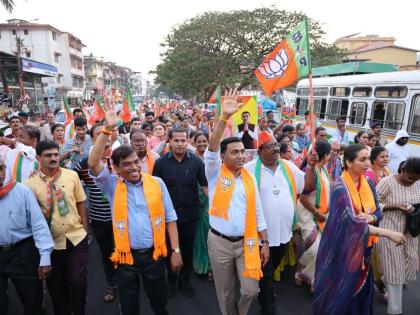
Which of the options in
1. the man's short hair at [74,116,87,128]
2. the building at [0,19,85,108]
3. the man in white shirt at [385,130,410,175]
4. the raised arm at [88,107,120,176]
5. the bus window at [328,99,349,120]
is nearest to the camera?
the raised arm at [88,107,120,176]

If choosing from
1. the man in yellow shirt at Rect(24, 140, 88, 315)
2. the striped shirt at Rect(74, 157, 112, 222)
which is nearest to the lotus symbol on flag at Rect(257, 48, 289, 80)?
the striped shirt at Rect(74, 157, 112, 222)

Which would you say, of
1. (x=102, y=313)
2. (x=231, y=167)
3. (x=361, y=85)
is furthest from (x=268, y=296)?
(x=361, y=85)

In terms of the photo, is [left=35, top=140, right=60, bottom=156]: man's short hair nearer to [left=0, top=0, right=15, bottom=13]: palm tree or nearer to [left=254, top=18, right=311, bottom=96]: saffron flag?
[left=254, top=18, right=311, bottom=96]: saffron flag

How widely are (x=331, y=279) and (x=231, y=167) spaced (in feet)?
4.07

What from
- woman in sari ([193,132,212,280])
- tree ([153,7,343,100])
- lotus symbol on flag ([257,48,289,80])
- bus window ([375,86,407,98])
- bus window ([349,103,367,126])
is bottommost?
woman in sari ([193,132,212,280])

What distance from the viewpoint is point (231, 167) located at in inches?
111

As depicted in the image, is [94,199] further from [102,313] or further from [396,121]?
[396,121]

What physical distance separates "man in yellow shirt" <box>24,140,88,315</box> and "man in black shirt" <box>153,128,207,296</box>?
95 centimetres

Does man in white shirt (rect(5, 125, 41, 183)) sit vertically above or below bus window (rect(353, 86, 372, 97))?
below

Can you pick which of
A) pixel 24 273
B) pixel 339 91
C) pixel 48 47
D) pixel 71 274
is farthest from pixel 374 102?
pixel 48 47

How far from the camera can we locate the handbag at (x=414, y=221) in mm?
3080

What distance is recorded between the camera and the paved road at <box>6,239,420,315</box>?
11.0ft

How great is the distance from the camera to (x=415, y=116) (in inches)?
294

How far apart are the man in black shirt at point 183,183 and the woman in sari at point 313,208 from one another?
44.0 inches
